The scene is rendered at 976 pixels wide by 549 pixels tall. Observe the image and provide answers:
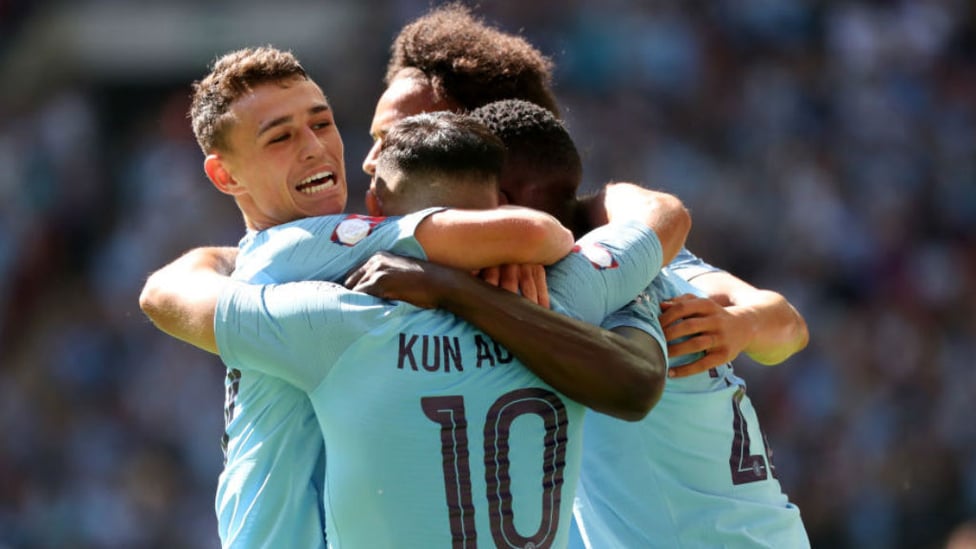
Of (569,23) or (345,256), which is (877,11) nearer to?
(569,23)

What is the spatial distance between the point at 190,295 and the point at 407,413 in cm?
67

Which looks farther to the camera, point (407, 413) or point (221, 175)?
point (221, 175)

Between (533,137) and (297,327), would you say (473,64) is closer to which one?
(533,137)

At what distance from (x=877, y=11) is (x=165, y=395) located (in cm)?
721

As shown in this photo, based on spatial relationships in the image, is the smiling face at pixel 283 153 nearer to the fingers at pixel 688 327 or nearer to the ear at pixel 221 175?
the ear at pixel 221 175

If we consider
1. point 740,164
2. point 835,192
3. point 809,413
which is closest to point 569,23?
point 740,164

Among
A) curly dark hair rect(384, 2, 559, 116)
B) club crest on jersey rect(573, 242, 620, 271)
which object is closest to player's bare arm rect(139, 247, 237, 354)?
club crest on jersey rect(573, 242, 620, 271)

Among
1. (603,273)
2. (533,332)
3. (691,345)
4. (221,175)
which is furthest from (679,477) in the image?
(221,175)

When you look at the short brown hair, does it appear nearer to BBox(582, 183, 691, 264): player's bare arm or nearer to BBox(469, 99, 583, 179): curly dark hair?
BBox(469, 99, 583, 179): curly dark hair

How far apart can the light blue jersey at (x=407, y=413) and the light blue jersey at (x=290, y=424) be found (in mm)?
109

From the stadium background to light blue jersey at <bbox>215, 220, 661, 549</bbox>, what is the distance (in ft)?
24.6

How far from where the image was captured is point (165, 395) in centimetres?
1162

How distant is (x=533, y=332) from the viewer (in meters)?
3.26

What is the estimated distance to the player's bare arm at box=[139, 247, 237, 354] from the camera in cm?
340
